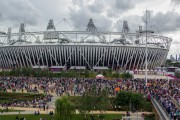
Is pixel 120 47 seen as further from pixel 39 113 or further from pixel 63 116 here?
pixel 63 116

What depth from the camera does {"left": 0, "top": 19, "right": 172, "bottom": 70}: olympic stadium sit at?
413 ft

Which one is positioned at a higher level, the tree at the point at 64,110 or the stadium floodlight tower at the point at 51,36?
the stadium floodlight tower at the point at 51,36

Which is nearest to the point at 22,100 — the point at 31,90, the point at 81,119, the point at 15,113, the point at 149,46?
the point at 31,90

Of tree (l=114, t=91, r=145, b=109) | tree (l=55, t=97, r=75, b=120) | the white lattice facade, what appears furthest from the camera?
the white lattice facade

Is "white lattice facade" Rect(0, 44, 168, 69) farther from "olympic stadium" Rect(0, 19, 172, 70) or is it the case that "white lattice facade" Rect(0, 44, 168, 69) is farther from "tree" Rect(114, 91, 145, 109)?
"tree" Rect(114, 91, 145, 109)

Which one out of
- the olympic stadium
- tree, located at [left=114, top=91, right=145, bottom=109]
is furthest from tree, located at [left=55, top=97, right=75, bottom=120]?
the olympic stadium

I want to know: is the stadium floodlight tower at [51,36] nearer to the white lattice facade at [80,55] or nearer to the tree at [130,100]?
the white lattice facade at [80,55]

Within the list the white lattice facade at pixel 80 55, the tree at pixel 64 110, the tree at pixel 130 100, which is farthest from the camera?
the white lattice facade at pixel 80 55

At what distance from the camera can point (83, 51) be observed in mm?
125875

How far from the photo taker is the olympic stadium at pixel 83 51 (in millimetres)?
125875

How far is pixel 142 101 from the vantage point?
Answer: 44250 millimetres

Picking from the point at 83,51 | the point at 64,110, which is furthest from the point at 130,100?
the point at 83,51

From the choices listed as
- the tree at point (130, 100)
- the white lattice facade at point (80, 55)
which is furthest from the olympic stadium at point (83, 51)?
the tree at point (130, 100)

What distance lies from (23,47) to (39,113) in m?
89.8
